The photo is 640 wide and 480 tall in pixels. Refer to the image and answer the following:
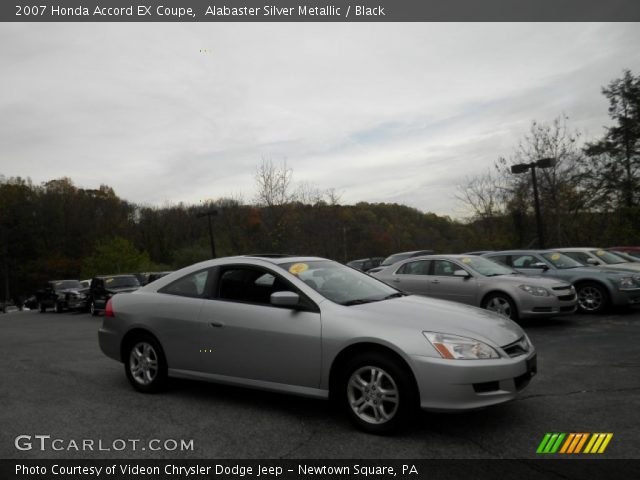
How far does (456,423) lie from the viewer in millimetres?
4348

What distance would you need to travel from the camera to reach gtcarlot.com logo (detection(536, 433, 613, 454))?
3.71 m

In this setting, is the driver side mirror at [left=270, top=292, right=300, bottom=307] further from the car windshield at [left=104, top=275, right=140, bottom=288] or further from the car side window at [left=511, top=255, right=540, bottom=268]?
the car windshield at [left=104, top=275, right=140, bottom=288]

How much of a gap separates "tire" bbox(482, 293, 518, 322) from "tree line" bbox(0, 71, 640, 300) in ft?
55.4

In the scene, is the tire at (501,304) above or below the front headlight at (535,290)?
below

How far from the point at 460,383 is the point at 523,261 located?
8.98 m

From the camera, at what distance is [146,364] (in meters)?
5.68

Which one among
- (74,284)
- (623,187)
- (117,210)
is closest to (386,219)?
(623,187)

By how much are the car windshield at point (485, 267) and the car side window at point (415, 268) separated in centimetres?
82

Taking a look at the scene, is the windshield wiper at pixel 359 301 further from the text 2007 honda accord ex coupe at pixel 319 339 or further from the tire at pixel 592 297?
the tire at pixel 592 297

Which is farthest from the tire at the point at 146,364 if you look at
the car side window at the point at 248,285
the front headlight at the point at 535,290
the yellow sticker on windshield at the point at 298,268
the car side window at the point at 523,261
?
the car side window at the point at 523,261

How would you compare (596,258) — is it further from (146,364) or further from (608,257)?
(146,364)

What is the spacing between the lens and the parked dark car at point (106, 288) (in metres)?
19.4

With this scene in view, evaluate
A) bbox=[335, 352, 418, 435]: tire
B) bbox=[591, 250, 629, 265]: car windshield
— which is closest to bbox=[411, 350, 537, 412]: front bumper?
bbox=[335, 352, 418, 435]: tire
